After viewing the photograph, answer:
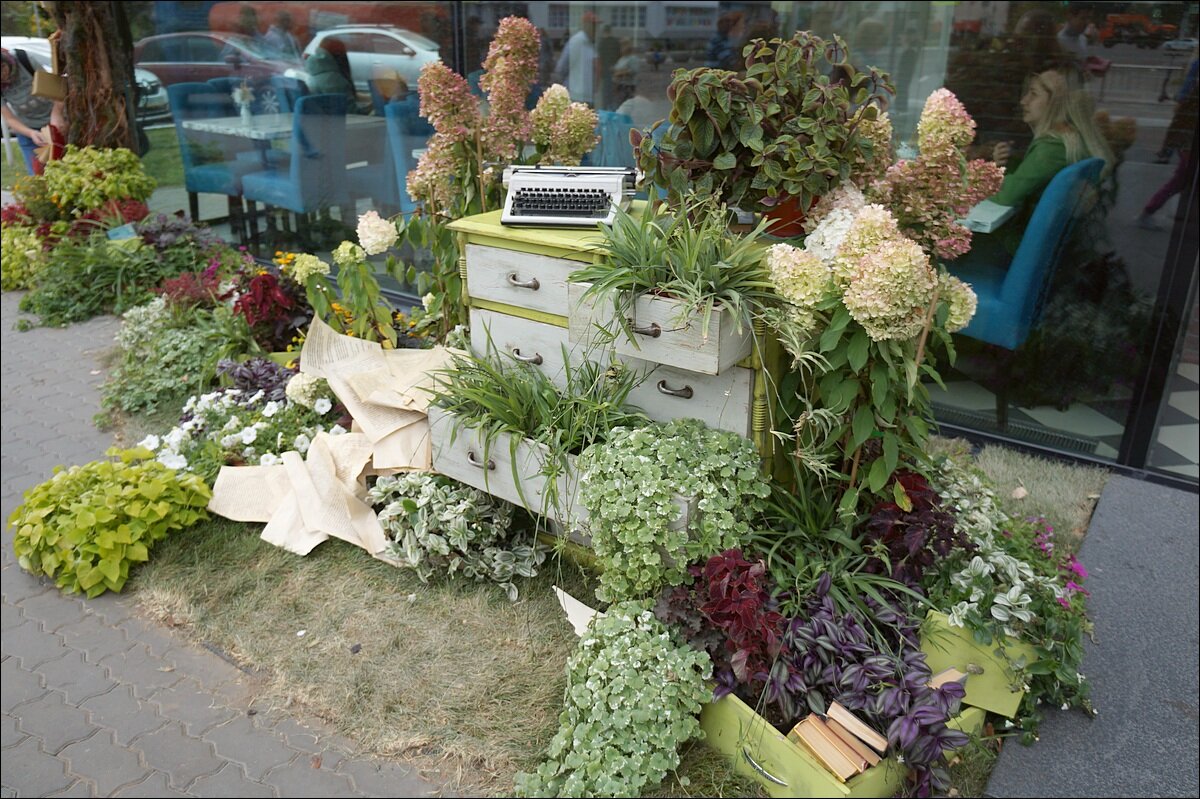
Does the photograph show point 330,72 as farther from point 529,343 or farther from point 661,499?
point 661,499

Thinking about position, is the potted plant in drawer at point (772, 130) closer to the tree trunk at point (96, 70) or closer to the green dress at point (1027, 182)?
the green dress at point (1027, 182)

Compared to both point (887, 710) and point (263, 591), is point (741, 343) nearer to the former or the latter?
point (887, 710)

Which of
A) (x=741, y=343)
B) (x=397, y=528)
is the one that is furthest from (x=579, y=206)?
(x=397, y=528)

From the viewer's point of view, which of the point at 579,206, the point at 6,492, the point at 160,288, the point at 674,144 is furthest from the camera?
the point at 160,288

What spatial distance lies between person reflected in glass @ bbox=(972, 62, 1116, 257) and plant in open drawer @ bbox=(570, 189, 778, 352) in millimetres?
2006

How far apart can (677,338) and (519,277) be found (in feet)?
2.72

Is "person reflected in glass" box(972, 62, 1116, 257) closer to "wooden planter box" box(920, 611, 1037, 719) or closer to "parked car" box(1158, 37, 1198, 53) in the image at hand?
"parked car" box(1158, 37, 1198, 53)

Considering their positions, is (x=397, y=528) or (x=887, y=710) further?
(x=397, y=528)

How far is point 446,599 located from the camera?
3537 mm

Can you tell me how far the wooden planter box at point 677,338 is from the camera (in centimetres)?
277

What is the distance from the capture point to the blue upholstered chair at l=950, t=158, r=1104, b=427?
14.4ft

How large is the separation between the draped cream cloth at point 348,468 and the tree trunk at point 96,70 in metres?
5.44

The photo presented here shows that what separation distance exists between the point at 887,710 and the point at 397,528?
198 centimetres

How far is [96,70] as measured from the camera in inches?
316
